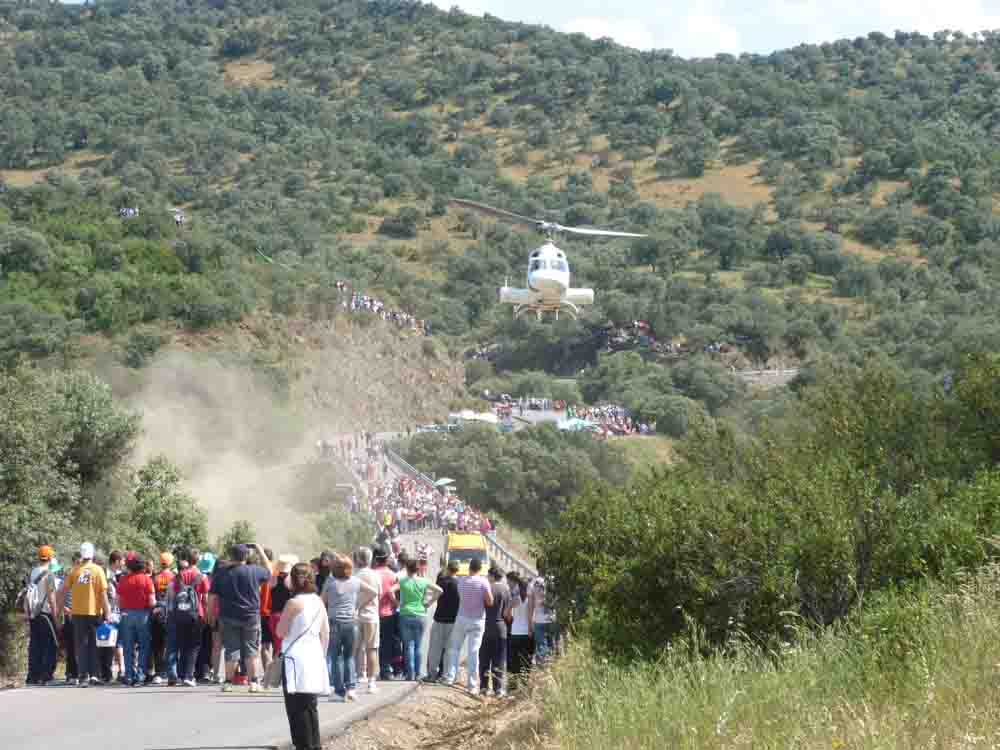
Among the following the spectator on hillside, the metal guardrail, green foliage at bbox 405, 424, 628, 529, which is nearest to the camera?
the spectator on hillside

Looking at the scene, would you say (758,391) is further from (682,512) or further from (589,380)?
(682,512)

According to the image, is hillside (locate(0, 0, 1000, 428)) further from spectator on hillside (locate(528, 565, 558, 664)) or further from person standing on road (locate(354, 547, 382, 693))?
person standing on road (locate(354, 547, 382, 693))

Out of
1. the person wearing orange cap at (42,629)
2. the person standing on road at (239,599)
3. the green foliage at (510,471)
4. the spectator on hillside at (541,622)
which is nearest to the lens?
the person standing on road at (239,599)

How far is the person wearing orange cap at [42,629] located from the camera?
15.6 m

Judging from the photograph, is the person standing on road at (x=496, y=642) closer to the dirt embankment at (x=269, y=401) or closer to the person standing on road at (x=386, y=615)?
the person standing on road at (x=386, y=615)

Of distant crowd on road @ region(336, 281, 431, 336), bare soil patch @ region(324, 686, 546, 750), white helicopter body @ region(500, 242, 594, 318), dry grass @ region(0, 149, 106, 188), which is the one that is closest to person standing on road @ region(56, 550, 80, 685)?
bare soil patch @ region(324, 686, 546, 750)

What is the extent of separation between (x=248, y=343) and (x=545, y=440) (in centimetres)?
1339

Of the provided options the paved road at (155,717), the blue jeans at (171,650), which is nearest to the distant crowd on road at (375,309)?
the blue jeans at (171,650)

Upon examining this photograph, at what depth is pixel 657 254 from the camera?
12162 cm

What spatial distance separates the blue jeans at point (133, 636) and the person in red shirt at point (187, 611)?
11.4 inches

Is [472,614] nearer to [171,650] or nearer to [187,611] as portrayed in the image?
[187,611]

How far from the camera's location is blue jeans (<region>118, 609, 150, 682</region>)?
15336 millimetres

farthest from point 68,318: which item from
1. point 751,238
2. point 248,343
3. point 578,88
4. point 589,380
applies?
point 578,88

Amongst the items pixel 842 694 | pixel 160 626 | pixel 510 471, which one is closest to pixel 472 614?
pixel 160 626
